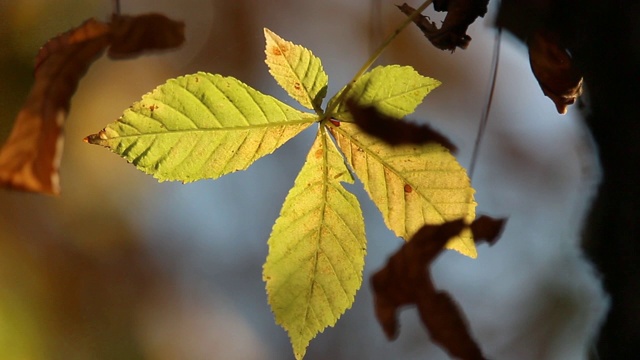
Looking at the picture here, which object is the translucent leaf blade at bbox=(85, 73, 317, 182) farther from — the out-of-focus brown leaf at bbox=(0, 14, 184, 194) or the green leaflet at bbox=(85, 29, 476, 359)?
the out-of-focus brown leaf at bbox=(0, 14, 184, 194)

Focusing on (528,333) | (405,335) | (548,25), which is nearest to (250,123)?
(548,25)

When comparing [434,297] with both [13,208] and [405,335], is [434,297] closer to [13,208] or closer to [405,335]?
[405,335]

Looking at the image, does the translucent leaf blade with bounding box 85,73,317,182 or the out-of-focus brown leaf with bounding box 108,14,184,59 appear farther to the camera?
the out-of-focus brown leaf with bounding box 108,14,184,59

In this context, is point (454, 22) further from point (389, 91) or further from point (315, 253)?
point (315, 253)

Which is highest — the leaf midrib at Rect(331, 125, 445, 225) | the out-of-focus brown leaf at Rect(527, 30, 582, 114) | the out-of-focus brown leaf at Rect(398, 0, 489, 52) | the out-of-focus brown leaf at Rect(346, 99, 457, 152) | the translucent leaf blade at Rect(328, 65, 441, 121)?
the out-of-focus brown leaf at Rect(527, 30, 582, 114)

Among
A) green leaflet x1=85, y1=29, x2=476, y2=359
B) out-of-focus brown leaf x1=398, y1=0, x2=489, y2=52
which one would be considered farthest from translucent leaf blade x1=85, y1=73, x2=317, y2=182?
out-of-focus brown leaf x1=398, y1=0, x2=489, y2=52

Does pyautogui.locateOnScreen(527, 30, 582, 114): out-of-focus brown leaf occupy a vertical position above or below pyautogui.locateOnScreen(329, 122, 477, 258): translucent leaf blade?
above

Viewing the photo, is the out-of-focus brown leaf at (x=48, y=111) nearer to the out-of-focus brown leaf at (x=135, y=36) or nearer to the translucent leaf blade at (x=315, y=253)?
the out-of-focus brown leaf at (x=135, y=36)
